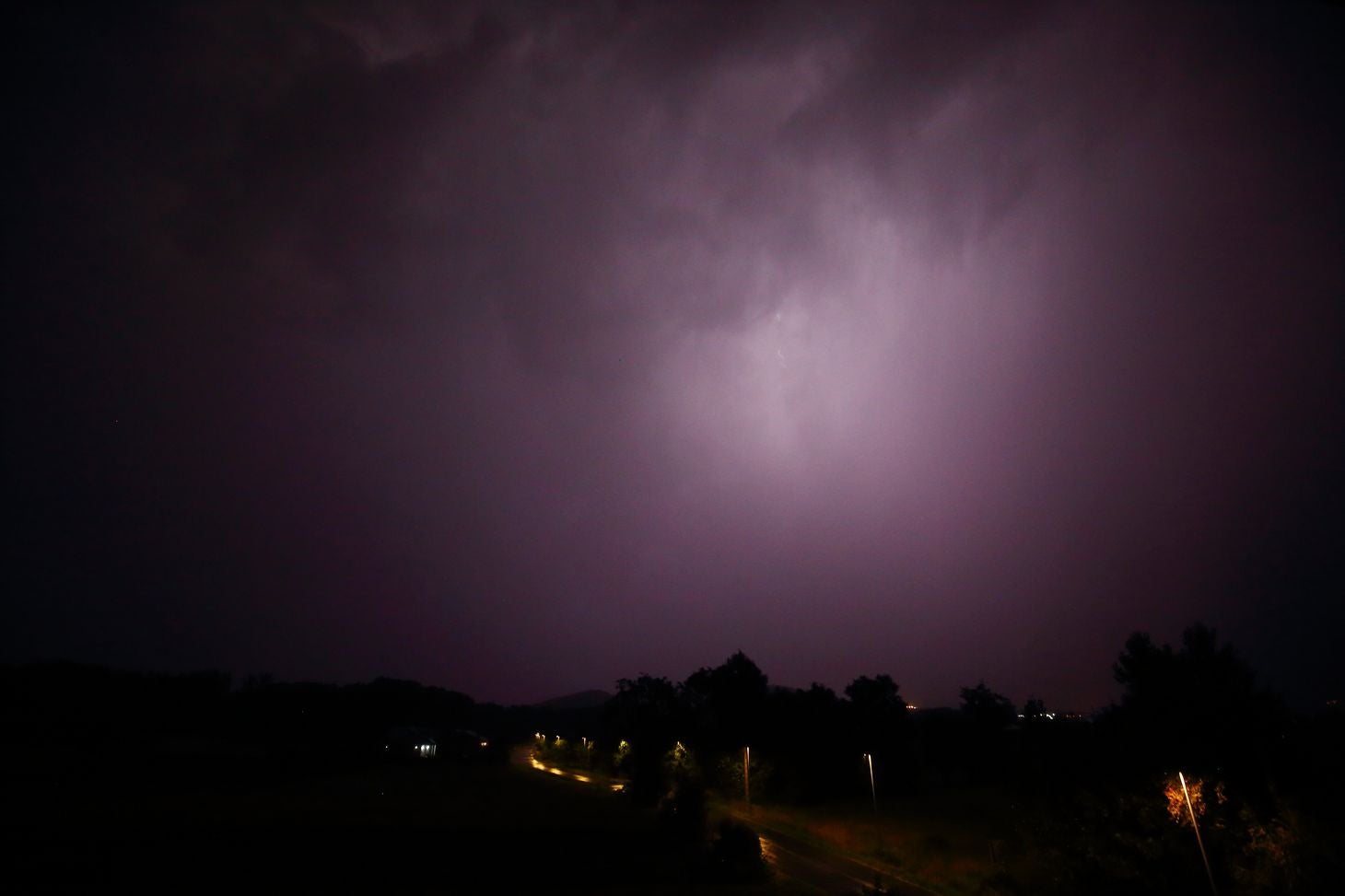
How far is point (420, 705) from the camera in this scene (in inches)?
5979

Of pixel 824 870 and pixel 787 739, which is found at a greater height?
pixel 787 739

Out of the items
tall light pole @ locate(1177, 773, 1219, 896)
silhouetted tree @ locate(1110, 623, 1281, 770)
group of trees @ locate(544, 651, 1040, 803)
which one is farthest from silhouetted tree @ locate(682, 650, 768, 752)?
tall light pole @ locate(1177, 773, 1219, 896)

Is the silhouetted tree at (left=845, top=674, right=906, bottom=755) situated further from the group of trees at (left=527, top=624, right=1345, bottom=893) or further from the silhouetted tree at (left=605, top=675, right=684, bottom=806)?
the group of trees at (left=527, top=624, right=1345, bottom=893)

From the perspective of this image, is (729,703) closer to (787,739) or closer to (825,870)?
(787,739)

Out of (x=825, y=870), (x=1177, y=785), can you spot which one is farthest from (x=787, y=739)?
(x=1177, y=785)

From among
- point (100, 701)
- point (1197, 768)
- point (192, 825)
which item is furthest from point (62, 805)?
point (100, 701)

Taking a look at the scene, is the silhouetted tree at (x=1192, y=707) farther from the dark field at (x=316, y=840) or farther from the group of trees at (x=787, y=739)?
the group of trees at (x=787, y=739)

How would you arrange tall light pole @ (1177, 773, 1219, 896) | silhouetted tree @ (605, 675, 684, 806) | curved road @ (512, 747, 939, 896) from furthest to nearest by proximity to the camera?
silhouetted tree @ (605, 675, 684, 806), curved road @ (512, 747, 939, 896), tall light pole @ (1177, 773, 1219, 896)

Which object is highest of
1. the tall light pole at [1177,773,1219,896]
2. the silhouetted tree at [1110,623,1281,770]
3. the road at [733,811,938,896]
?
the silhouetted tree at [1110,623,1281,770]

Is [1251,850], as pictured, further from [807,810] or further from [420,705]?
[420,705]

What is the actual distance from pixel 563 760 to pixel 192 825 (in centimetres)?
6914

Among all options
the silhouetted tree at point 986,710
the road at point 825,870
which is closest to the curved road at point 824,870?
the road at point 825,870

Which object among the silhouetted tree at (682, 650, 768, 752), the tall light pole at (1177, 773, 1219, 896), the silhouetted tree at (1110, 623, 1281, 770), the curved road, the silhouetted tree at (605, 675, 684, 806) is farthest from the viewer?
the silhouetted tree at (682, 650, 768, 752)

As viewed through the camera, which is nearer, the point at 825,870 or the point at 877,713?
the point at 825,870
